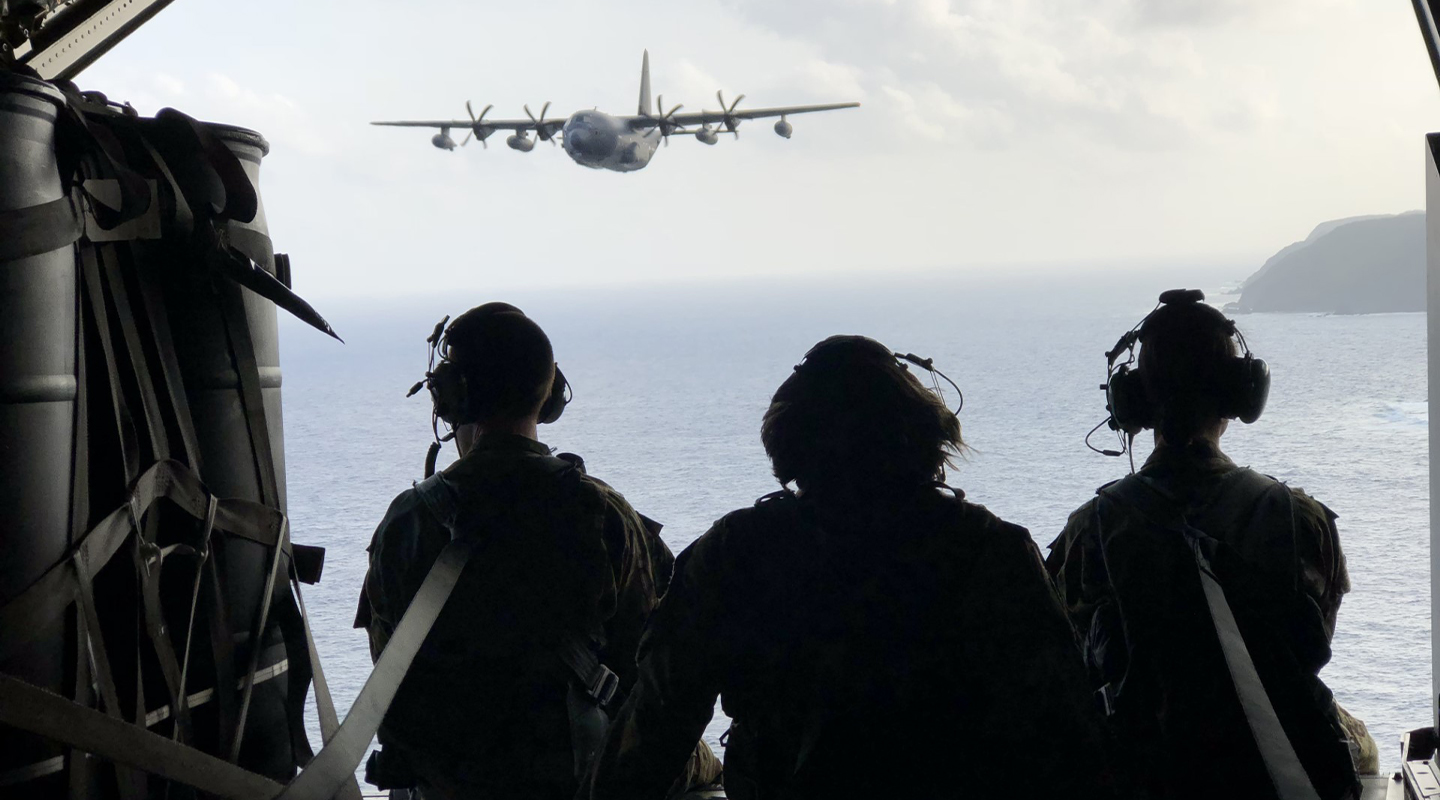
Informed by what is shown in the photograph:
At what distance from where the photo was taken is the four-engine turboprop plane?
2153 cm

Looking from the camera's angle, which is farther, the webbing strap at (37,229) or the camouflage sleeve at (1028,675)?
the webbing strap at (37,229)

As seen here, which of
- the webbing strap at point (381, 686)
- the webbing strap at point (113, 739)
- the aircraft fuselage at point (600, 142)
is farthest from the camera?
the aircraft fuselage at point (600, 142)

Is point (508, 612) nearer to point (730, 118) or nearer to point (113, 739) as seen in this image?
point (113, 739)

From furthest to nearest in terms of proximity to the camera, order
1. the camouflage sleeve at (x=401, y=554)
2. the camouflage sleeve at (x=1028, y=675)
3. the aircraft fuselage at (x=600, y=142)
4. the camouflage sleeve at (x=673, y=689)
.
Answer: the aircraft fuselage at (x=600, y=142), the camouflage sleeve at (x=401, y=554), the camouflage sleeve at (x=673, y=689), the camouflage sleeve at (x=1028, y=675)

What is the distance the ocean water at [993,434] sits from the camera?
21.5 meters

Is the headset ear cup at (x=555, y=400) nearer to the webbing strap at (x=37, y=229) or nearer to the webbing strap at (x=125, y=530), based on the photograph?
the webbing strap at (x=125, y=530)

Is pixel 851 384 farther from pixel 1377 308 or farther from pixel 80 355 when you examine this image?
pixel 1377 308

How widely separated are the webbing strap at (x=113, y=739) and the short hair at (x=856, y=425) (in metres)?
1.10

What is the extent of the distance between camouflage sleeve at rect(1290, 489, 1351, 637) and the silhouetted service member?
33.2 inches

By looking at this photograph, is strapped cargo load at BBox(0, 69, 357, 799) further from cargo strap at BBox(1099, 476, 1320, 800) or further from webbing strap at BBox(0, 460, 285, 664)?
cargo strap at BBox(1099, 476, 1320, 800)

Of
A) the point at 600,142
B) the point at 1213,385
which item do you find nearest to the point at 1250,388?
the point at 1213,385

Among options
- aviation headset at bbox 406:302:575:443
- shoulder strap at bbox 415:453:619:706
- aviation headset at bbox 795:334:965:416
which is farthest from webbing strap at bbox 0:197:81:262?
aviation headset at bbox 795:334:965:416

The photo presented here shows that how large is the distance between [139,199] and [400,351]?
75750 mm

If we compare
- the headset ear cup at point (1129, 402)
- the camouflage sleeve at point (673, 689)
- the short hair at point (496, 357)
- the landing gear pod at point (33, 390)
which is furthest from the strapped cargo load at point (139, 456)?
the headset ear cup at point (1129, 402)
